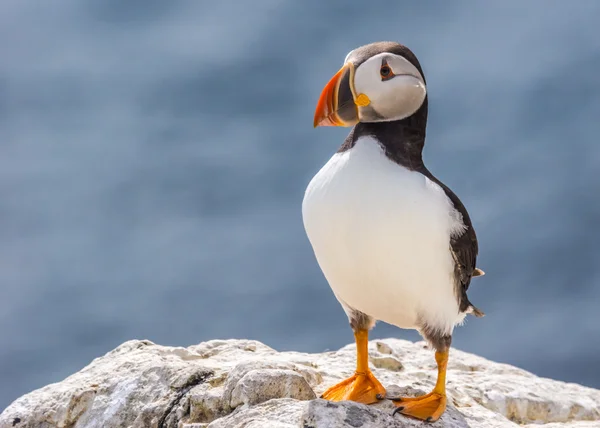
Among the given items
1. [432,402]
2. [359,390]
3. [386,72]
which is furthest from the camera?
[359,390]

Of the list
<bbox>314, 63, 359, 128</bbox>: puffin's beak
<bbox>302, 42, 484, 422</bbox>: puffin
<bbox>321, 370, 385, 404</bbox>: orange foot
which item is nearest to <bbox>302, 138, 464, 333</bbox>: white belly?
<bbox>302, 42, 484, 422</bbox>: puffin

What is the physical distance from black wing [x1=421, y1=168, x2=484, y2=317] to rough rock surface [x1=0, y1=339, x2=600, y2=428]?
70 centimetres

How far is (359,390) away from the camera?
16.9ft

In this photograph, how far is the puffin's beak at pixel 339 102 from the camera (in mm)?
4852

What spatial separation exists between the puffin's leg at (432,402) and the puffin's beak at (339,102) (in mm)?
1432

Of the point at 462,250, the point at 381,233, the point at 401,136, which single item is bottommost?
the point at 381,233

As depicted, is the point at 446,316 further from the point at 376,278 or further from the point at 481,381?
the point at 481,381

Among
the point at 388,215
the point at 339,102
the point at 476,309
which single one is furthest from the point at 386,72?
the point at 476,309

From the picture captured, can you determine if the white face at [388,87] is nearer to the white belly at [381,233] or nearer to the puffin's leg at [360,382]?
the white belly at [381,233]

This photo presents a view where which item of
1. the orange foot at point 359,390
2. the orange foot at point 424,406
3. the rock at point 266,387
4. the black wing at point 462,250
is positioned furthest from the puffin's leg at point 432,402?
the rock at point 266,387

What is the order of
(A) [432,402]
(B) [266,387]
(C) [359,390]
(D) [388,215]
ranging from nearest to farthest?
1. (D) [388,215]
2. (B) [266,387]
3. (A) [432,402]
4. (C) [359,390]

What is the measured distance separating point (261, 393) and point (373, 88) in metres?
1.80

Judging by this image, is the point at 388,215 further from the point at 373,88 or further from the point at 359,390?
the point at 359,390

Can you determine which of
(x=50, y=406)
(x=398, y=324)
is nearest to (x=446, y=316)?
(x=398, y=324)
